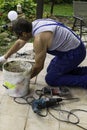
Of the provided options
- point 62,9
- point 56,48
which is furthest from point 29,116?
point 62,9

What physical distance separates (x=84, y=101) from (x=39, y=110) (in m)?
0.65

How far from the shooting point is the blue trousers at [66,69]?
431cm

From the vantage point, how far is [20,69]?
426 centimetres

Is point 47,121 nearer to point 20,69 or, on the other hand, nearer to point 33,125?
point 33,125

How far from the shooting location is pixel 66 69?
174 inches

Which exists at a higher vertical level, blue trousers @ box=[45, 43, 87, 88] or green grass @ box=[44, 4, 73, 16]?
blue trousers @ box=[45, 43, 87, 88]

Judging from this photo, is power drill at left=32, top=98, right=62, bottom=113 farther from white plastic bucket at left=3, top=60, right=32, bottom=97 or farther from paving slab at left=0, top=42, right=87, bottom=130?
white plastic bucket at left=3, top=60, right=32, bottom=97

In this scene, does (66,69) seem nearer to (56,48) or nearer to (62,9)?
(56,48)

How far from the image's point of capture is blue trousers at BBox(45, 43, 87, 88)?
4.31 metres

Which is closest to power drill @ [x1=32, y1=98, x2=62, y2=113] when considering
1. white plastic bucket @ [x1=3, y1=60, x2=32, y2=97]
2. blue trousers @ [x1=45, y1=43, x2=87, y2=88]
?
white plastic bucket @ [x1=3, y1=60, x2=32, y2=97]

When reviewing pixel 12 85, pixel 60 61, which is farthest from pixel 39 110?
pixel 60 61

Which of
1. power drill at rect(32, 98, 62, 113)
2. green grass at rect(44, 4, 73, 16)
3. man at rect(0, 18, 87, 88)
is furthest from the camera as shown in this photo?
green grass at rect(44, 4, 73, 16)

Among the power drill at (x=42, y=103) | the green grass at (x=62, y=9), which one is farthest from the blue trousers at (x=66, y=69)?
the green grass at (x=62, y=9)

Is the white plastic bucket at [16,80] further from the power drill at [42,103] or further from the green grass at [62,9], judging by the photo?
the green grass at [62,9]
